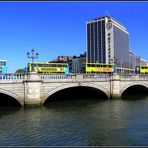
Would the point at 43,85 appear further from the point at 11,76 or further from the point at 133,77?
the point at 133,77

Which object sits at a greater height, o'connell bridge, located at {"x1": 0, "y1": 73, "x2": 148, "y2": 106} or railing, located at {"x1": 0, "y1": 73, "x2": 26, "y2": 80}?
railing, located at {"x1": 0, "y1": 73, "x2": 26, "y2": 80}

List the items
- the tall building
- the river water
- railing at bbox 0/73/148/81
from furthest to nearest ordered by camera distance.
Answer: the tall building → railing at bbox 0/73/148/81 → the river water

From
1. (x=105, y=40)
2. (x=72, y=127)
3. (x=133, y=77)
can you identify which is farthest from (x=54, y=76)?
(x=105, y=40)

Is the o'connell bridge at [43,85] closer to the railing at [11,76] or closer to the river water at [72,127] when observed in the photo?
the railing at [11,76]

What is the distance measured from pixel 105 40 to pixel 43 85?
110 metres

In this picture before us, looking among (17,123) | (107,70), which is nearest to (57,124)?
(17,123)

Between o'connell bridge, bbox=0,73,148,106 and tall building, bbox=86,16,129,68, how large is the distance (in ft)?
306

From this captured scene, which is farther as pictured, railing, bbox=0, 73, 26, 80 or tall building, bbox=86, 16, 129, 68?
tall building, bbox=86, 16, 129, 68

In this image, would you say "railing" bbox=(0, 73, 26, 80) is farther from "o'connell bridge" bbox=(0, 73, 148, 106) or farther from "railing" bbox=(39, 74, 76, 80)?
"railing" bbox=(39, 74, 76, 80)

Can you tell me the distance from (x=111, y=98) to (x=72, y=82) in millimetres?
8692

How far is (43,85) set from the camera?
115ft

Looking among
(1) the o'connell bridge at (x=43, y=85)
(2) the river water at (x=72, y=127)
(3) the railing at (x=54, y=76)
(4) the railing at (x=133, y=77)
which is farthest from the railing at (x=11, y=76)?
(4) the railing at (x=133, y=77)

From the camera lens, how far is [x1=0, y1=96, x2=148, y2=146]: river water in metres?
19.0

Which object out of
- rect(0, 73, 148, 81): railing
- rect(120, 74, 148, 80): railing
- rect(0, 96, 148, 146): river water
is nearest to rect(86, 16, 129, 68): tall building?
rect(120, 74, 148, 80): railing
